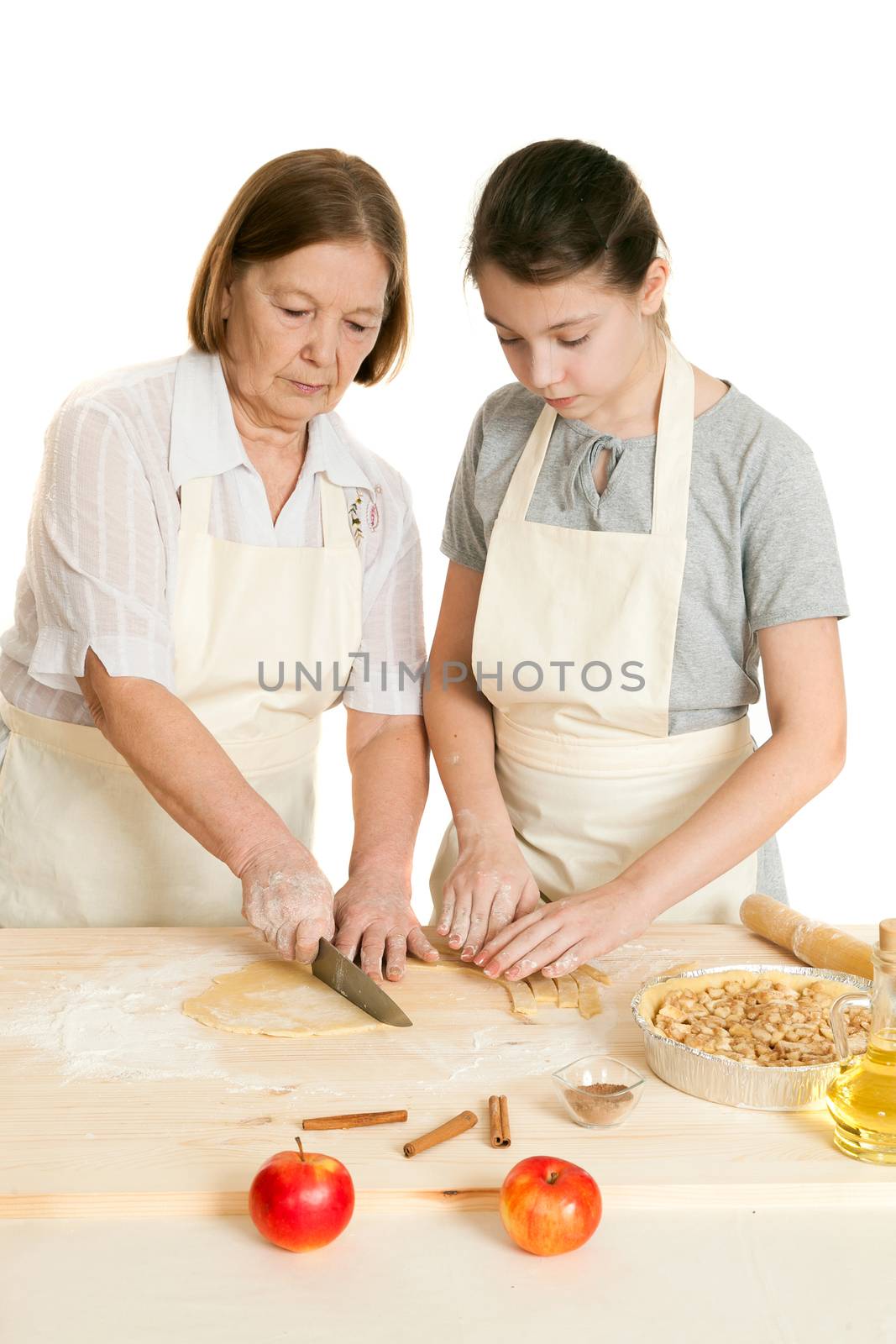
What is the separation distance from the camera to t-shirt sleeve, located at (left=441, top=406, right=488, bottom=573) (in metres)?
2.09

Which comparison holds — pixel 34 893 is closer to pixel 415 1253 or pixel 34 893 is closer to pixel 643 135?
pixel 415 1253

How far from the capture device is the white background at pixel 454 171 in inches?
134

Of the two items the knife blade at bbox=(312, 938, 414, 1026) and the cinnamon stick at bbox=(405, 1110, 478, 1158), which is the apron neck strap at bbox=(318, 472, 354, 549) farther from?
the cinnamon stick at bbox=(405, 1110, 478, 1158)

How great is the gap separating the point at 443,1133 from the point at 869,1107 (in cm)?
42

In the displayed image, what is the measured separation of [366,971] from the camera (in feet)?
5.48

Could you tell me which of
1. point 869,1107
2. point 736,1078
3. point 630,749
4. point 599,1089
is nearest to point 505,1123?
point 599,1089

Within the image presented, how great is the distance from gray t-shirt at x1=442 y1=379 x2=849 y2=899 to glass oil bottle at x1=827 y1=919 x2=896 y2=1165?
683 mm

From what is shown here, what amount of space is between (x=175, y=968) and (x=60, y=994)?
0.52 ft

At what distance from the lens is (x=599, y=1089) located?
1.31 m

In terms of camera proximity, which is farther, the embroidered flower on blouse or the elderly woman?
the embroidered flower on blouse

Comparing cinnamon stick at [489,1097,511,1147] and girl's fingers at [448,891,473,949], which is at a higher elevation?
girl's fingers at [448,891,473,949]

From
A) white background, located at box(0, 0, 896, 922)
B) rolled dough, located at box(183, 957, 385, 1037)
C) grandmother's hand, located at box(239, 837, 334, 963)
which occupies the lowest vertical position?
rolled dough, located at box(183, 957, 385, 1037)

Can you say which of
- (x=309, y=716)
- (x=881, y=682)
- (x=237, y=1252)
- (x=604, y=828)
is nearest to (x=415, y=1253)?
(x=237, y=1252)

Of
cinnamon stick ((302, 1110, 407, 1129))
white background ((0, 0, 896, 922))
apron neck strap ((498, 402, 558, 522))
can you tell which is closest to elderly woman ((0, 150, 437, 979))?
apron neck strap ((498, 402, 558, 522))
